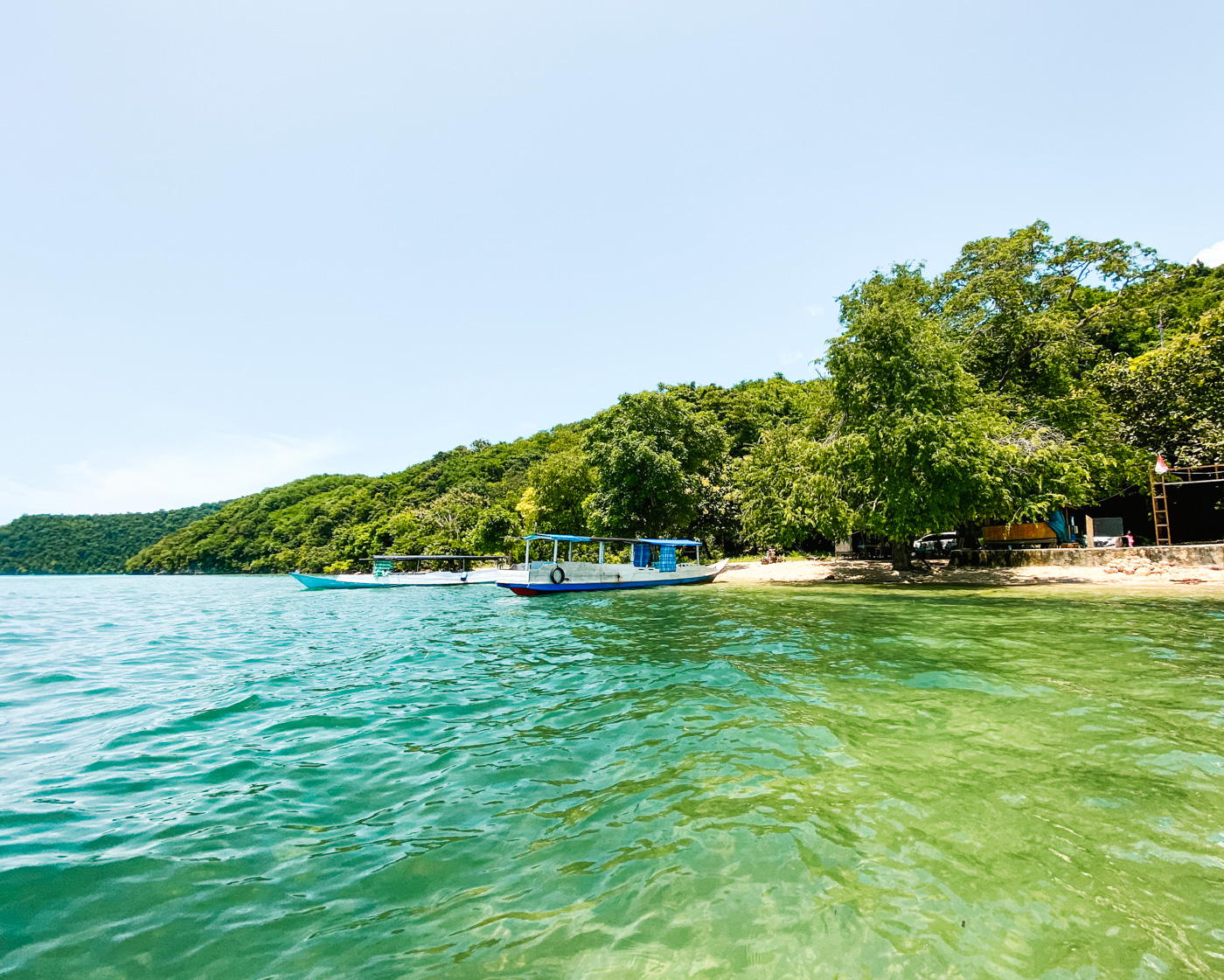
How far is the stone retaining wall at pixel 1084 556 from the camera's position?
20.7 m

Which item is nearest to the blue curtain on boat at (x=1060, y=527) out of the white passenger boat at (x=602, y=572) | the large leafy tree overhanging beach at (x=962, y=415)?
the large leafy tree overhanging beach at (x=962, y=415)

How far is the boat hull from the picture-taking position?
135 feet

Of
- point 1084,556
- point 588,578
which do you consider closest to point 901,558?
point 1084,556

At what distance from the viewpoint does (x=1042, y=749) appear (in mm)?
5004

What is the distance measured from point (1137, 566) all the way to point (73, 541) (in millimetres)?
149484

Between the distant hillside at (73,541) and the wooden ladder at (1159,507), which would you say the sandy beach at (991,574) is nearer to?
the wooden ladder at (1159,507)

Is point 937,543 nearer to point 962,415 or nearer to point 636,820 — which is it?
point 962,415

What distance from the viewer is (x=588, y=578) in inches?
1089

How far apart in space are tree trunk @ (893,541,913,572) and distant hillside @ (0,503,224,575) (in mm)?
131513

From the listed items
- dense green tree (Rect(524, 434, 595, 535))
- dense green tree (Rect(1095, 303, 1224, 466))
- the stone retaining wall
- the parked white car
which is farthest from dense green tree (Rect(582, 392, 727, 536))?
dense green tree (Rect(1095, 303, 1224, 466))

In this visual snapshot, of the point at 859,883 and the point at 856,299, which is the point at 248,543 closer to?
the point at 856,299

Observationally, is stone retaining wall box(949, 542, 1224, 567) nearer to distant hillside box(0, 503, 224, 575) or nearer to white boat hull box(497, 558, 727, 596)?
white boat hull box(497, 558, 727, 596)

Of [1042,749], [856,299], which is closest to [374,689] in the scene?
[1042,749]

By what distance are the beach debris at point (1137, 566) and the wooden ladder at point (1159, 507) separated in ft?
10.7
